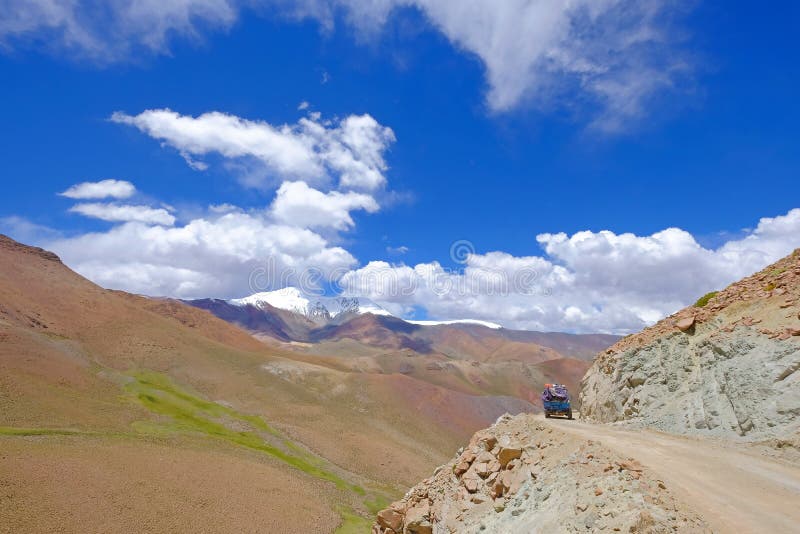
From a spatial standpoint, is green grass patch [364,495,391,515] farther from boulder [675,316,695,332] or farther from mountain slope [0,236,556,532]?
boulder [675,316,695,332]

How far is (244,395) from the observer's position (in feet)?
325

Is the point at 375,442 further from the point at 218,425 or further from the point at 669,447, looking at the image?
the point at 669,447

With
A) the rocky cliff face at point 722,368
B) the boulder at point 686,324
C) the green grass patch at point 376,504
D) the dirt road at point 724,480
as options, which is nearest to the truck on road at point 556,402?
the rocky cliff face at point 722,368

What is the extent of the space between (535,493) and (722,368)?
11099 millimetres

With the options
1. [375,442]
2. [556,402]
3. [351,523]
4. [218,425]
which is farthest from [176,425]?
[556,402]

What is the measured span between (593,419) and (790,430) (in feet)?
38.4

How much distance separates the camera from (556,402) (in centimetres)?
2881

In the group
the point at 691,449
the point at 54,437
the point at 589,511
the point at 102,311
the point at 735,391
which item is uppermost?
the point at 102,311

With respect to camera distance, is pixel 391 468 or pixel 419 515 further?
pixel 391 468

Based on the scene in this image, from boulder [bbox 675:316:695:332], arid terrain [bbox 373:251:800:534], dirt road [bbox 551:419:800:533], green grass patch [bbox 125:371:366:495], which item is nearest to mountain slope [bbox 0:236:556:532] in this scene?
green grass patch [bbox 125:371:366:495]

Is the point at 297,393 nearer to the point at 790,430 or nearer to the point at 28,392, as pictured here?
the point at 28,392

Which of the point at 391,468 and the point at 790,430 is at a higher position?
the point at 790,430

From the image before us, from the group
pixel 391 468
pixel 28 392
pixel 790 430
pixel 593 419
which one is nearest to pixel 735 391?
pixel 790 430

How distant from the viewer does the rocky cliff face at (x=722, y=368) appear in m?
18.0
